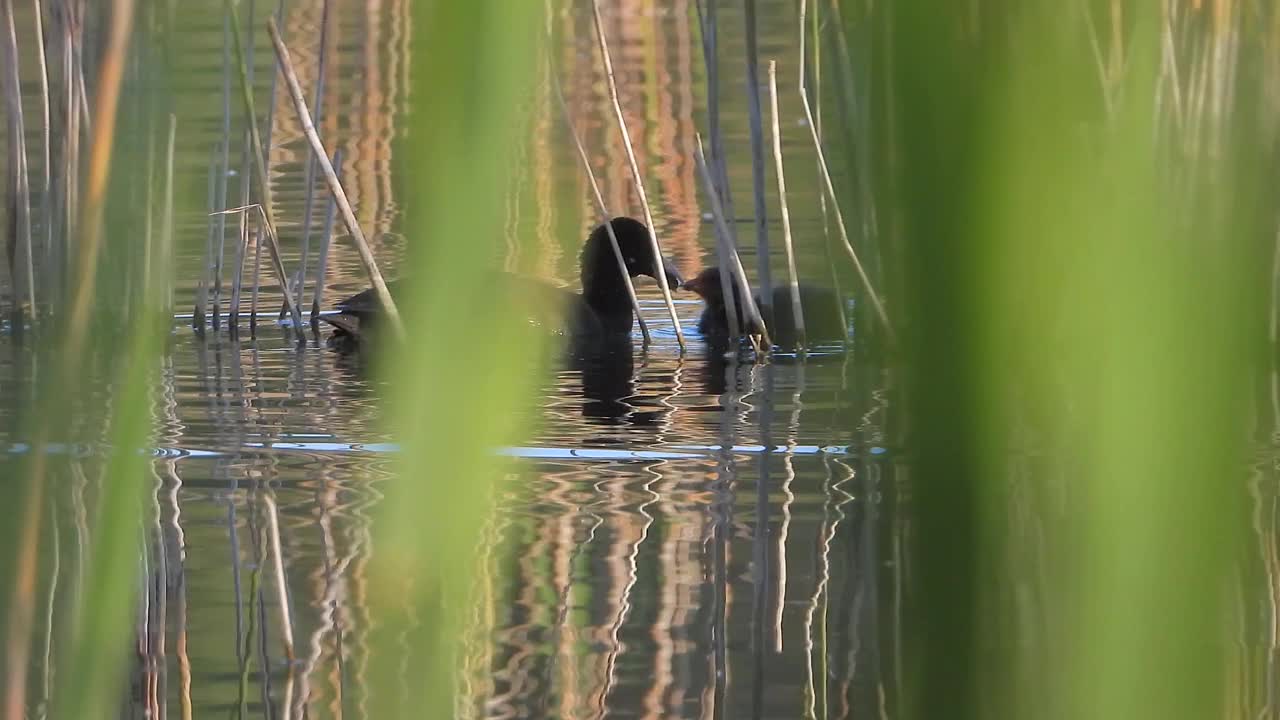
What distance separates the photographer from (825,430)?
3.51 metres

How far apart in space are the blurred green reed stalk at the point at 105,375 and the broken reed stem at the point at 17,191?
292cm

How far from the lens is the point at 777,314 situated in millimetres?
4520

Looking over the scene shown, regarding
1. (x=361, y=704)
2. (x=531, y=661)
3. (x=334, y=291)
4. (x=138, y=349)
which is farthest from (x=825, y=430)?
(x=138, y=349)

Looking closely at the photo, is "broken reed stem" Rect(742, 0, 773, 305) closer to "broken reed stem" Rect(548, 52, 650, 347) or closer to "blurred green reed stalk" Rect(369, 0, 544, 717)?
"broken reed stem" Rect(548, 52, 650, 347)

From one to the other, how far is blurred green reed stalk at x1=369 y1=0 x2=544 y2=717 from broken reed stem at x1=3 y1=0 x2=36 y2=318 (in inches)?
126

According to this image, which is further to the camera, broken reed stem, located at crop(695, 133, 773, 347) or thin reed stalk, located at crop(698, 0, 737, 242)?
broken reed stem, located at crop(695, 133, 773, 347)

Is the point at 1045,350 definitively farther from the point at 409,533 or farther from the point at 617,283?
the point at 617,283

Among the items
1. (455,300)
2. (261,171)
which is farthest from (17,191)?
(455,300)

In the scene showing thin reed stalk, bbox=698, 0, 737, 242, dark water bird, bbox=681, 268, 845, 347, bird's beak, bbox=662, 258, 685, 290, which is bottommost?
dark water bird, bbox=681, 268, 845, 347

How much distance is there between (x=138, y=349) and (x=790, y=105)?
7.77 m

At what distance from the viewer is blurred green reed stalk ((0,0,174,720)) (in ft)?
1.84

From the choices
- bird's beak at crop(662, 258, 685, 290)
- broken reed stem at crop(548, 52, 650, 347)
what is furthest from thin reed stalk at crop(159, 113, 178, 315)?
bird's beak at crop(662, 258, 685, 290)

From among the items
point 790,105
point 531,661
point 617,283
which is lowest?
point 531,661

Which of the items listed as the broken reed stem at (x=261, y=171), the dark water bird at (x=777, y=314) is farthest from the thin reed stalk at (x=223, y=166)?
the dark water bird at (x=777, y=314)
